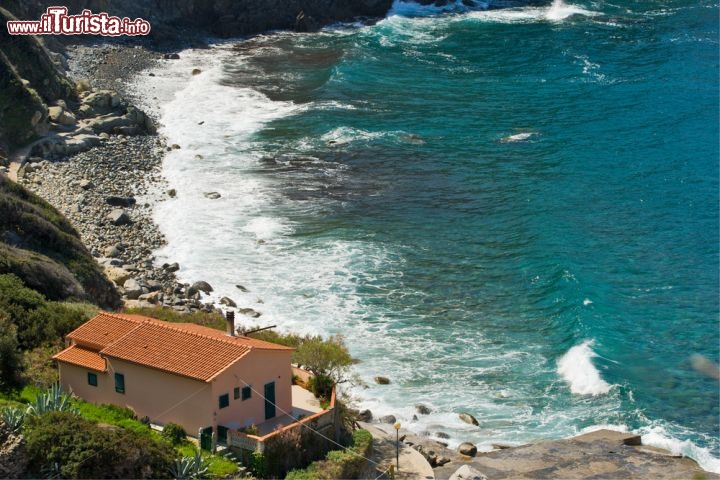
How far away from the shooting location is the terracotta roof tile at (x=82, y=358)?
3234 cm

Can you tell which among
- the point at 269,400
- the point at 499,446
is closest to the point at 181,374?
the point at 269,400

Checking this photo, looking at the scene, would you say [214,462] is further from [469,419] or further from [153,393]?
[469,419]

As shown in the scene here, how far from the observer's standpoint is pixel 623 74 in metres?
88.1

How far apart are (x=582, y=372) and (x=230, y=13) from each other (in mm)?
72050

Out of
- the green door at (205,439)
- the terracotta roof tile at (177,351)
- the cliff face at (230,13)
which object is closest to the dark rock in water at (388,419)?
the terracotta roof tile at (177,351)

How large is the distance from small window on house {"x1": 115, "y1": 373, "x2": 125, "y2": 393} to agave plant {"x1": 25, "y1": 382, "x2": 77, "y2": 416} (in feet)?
5.65

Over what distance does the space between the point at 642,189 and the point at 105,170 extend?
32.2 m

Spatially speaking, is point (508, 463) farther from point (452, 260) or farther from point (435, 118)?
point (435, 118)

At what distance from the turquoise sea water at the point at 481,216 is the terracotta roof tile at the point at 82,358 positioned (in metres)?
12.1

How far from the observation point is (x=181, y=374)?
99.9 ft

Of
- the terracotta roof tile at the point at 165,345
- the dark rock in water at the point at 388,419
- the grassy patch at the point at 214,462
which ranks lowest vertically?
the dark rock in water at the point at 388,419

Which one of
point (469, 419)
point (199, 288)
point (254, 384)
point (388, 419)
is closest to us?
point (254, 384)

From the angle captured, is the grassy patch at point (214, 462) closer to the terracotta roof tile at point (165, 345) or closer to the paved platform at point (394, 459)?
the terracotta roof tile at point (165, 345)

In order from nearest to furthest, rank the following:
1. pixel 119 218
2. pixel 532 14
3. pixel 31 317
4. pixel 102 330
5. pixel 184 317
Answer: pixel 102 330 < pixel 31 317 < pixel 184 317 < pixel 119 218 < pixel 532 14
